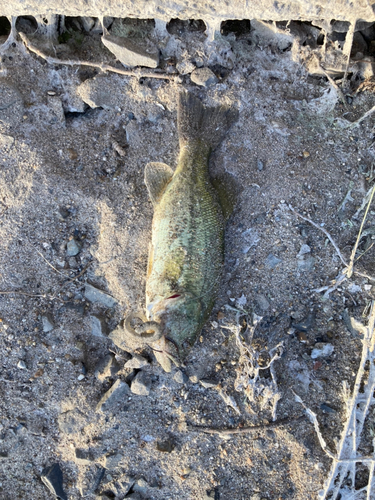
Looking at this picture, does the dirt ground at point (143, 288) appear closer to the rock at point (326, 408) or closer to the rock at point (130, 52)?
the rock at point (326, 408)

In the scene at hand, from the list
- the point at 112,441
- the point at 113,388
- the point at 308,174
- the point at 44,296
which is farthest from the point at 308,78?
the point at 112,441

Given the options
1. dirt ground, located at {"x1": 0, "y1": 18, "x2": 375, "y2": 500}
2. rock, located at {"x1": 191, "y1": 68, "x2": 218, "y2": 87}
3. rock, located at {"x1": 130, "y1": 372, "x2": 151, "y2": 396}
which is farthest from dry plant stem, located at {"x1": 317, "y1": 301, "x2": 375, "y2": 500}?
rock, located at {"x1": 191, "y1": 68, "x2": 218, "y2": 87}

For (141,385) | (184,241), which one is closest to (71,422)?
(141,385)

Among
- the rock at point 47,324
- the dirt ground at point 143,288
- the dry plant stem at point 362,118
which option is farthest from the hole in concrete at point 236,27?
the rock at point 47,324

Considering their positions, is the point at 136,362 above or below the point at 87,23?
below

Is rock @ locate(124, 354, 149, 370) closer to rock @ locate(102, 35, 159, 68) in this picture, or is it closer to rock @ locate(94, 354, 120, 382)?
rock @ locate(94, 354, 120, 382)

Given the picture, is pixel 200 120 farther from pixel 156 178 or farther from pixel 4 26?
pixel 4 26

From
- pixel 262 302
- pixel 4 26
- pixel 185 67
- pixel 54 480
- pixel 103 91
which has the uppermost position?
pixel 4 26
